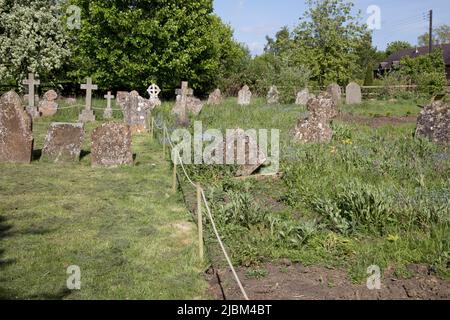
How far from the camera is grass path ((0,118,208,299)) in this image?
464cm

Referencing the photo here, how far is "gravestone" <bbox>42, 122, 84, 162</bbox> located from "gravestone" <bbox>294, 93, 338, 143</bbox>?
236 inches

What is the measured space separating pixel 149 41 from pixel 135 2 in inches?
132

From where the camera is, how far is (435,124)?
12.6 metres

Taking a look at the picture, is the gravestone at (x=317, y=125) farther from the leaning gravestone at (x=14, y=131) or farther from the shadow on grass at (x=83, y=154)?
the leaning gravestone at (x=14, y=131)

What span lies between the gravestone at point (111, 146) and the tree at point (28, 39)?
1707 centimetres

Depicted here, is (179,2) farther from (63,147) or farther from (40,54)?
(63,147)

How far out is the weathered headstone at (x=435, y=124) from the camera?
40.7 ft

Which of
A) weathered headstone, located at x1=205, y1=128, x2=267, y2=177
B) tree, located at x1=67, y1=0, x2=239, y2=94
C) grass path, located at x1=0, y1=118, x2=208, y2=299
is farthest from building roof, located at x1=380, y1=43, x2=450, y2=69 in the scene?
grass path, located at x1=0, y1=118, x2=208, y2=299

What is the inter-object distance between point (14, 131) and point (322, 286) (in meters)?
8.31


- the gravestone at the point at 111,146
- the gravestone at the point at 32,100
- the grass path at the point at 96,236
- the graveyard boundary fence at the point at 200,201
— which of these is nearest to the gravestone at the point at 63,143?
the gravestone at the point at 111,146

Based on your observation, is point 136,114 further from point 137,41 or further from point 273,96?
point 273,96

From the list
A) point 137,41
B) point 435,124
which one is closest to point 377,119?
point 435,124

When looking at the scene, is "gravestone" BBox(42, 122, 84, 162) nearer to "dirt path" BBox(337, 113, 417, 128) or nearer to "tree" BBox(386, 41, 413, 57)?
"dirt path" BBox(337, 113, 417, 128)

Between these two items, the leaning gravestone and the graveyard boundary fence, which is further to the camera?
the leaning gravestone
